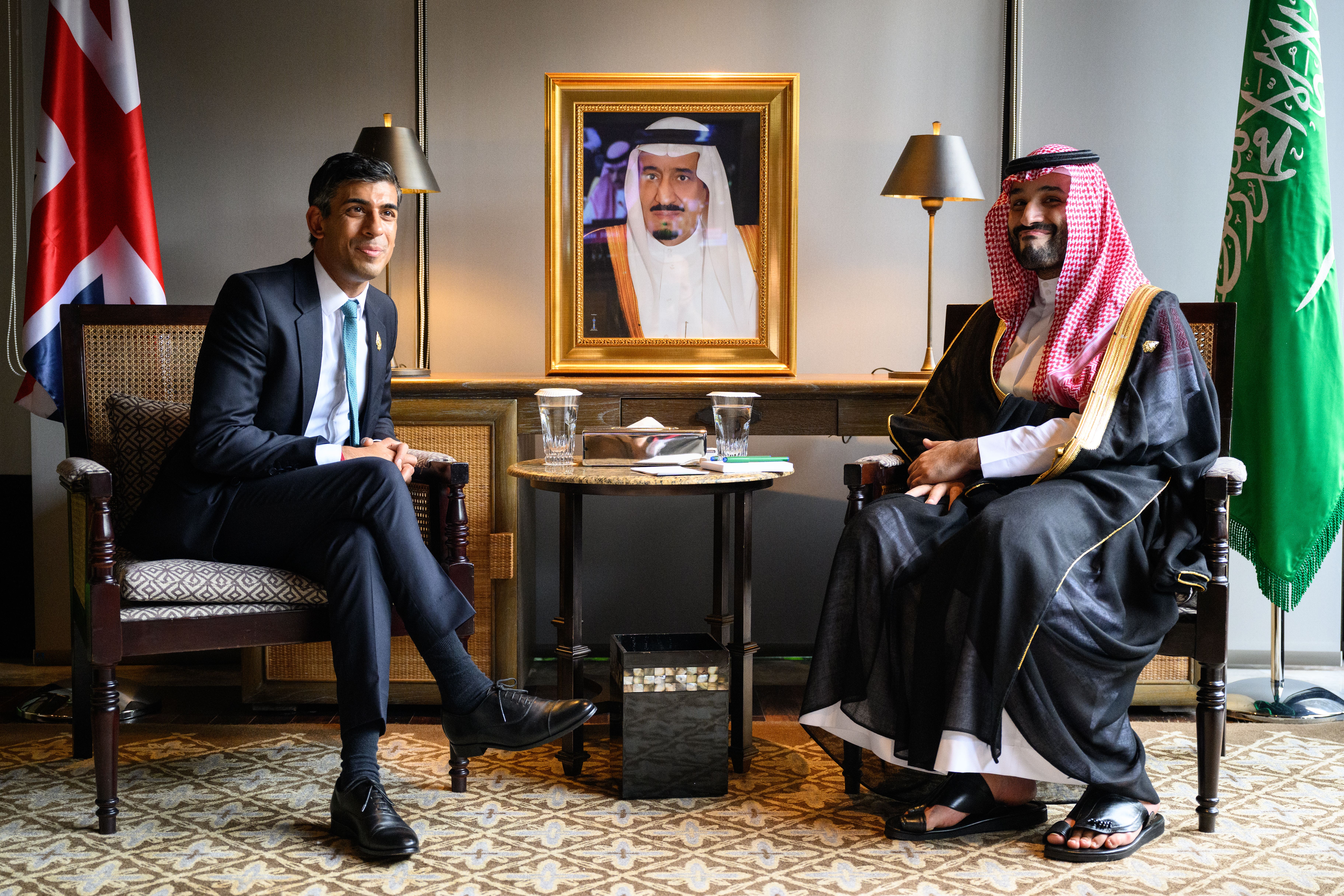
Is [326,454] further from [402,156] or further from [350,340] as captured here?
[402,156]

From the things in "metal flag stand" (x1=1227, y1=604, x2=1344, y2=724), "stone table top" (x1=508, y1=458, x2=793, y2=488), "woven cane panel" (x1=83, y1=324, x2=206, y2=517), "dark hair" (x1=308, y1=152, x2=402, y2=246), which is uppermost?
"dark hair" (x1=308, y1=152, x2=402, y2=246)

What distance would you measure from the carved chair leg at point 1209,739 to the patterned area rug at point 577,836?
49 mm

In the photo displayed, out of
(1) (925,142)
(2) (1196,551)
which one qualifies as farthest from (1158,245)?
(2) (1196,551)

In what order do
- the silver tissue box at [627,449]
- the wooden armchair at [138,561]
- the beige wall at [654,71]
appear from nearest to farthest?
the wooden armchair at [138,561] < the silver tissue box at [627,449] < the beige wall at [654,71]

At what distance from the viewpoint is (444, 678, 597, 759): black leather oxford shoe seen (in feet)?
7.61

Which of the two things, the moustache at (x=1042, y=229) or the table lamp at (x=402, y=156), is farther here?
the table lamp at (x=402, y=156)

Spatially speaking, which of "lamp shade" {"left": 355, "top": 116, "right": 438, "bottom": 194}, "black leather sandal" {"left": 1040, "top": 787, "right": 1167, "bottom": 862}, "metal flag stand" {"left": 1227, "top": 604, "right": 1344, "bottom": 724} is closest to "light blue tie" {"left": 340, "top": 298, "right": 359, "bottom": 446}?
"lamp shade" {"left": 355, "top": 116, "right": 438, "bottom": 194}

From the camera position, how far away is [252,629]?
230 centimetres

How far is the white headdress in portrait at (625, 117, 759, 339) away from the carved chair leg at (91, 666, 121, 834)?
5.97ft

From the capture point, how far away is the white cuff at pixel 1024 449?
244cm

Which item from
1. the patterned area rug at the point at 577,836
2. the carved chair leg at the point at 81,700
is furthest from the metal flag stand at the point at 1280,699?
the carved chair leg at the point at 81,700

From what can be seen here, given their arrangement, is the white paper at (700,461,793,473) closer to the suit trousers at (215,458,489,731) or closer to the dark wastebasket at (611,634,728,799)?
the dark wastebasket at (611,634,728,799)

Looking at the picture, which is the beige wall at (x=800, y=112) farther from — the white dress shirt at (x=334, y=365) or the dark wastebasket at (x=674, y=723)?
the dark wastebasket at (x=674, y=723)

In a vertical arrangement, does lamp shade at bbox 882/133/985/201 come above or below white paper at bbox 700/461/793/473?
above
